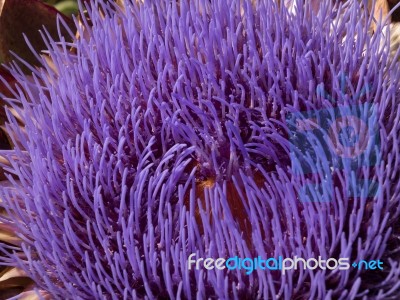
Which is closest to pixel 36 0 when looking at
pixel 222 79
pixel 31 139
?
pixel 31 139

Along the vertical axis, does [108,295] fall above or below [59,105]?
below

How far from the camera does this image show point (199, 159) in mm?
1083

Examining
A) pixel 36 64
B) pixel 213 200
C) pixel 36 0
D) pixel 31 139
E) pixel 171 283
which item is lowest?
pixel 171 283

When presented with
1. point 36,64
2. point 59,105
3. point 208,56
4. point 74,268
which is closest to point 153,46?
point 208,56

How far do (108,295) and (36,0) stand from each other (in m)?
0.74

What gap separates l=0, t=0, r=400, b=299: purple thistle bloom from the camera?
943 mm

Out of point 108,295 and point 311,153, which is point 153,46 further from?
point 108,295

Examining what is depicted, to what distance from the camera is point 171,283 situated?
3.05 feet

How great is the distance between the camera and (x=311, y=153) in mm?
1049

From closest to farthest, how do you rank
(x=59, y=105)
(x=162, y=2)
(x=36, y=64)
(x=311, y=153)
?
(x=311, y=153) < (x=59, y=105) < (x=162, y=2) < (x=36, y=64)

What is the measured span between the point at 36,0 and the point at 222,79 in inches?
20.7

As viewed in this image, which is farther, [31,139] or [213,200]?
[31,139]

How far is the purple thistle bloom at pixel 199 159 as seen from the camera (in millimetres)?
943

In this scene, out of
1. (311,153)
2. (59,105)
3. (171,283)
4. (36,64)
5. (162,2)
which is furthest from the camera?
(36,64)
